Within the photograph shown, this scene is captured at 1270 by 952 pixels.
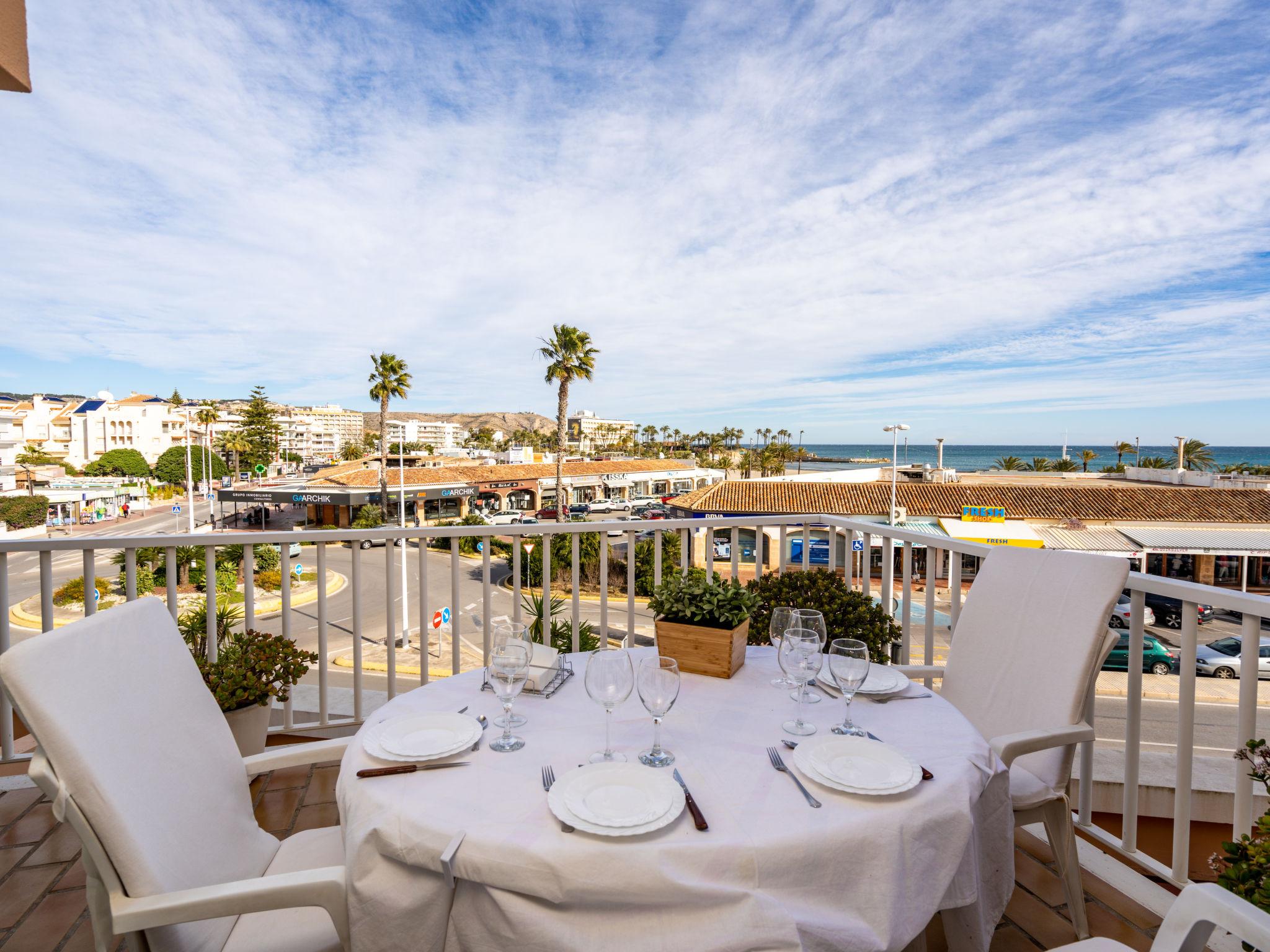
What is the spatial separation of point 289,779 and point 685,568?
184 cm

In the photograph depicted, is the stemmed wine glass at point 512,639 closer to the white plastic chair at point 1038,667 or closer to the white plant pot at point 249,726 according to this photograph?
the white plastic chair at point 1038,667

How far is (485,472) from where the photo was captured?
3706 cm

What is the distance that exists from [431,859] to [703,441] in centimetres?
7436

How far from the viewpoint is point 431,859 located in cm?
83

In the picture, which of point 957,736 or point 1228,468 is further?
point 1228,468

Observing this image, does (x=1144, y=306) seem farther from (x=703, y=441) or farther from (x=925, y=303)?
(x=703, y=441)

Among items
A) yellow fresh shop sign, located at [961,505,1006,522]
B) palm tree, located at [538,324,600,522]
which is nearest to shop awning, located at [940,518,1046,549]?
yellow fresh shop sign, located at [961,505,1006,522]

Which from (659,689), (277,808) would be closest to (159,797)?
(659,689)

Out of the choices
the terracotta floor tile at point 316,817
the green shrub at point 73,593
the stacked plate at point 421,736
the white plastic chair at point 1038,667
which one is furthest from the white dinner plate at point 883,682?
the green shrub at point 73,593

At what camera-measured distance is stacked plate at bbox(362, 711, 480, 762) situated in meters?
1.06

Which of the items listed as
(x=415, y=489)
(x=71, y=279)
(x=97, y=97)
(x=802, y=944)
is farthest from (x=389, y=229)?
(x=415, y=489)

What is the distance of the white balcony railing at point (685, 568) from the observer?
154cm

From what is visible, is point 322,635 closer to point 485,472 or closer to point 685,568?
point 685,568

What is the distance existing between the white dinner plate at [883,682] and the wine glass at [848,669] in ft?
0.51
